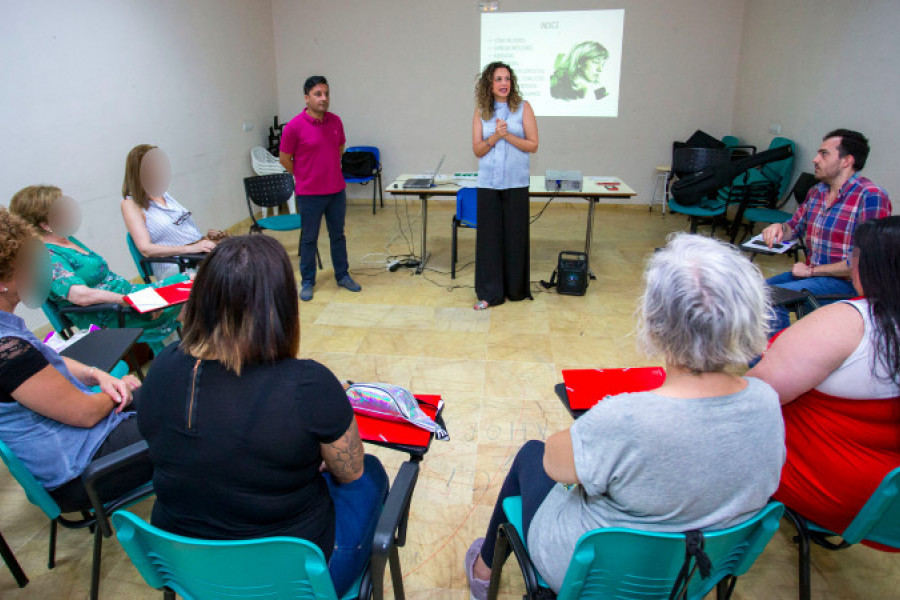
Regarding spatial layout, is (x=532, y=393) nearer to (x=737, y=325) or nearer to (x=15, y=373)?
(x=737, y=325)

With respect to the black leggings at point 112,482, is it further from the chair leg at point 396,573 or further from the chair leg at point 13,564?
the chair leg at point 396,573

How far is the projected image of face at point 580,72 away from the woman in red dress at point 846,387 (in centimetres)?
546

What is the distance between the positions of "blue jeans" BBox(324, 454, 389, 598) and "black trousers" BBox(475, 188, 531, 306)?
230 centimetres

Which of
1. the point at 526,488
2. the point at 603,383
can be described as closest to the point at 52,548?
the point at 526,488

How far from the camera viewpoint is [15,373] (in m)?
1.23

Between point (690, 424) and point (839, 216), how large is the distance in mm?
2258

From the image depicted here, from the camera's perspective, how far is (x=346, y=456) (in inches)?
44.4

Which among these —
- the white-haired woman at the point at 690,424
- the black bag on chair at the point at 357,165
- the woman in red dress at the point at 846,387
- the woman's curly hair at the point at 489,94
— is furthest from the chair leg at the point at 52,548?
the black bag on chair at the point at 357,165

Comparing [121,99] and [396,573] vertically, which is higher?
[121,99]

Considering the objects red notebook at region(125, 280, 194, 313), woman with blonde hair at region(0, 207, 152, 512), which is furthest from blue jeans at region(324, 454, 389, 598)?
red notebook at region(125, 280, 194, 313)

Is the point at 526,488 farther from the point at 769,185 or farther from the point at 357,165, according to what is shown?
the point at 357,165

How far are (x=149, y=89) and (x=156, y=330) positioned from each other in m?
2.71

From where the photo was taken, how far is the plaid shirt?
2.46 metres

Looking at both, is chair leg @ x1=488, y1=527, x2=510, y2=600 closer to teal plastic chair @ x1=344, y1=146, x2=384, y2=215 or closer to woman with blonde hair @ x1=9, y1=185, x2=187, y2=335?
woman with blonde hair @ x1=9, y1=185, x2=187, y2=335
